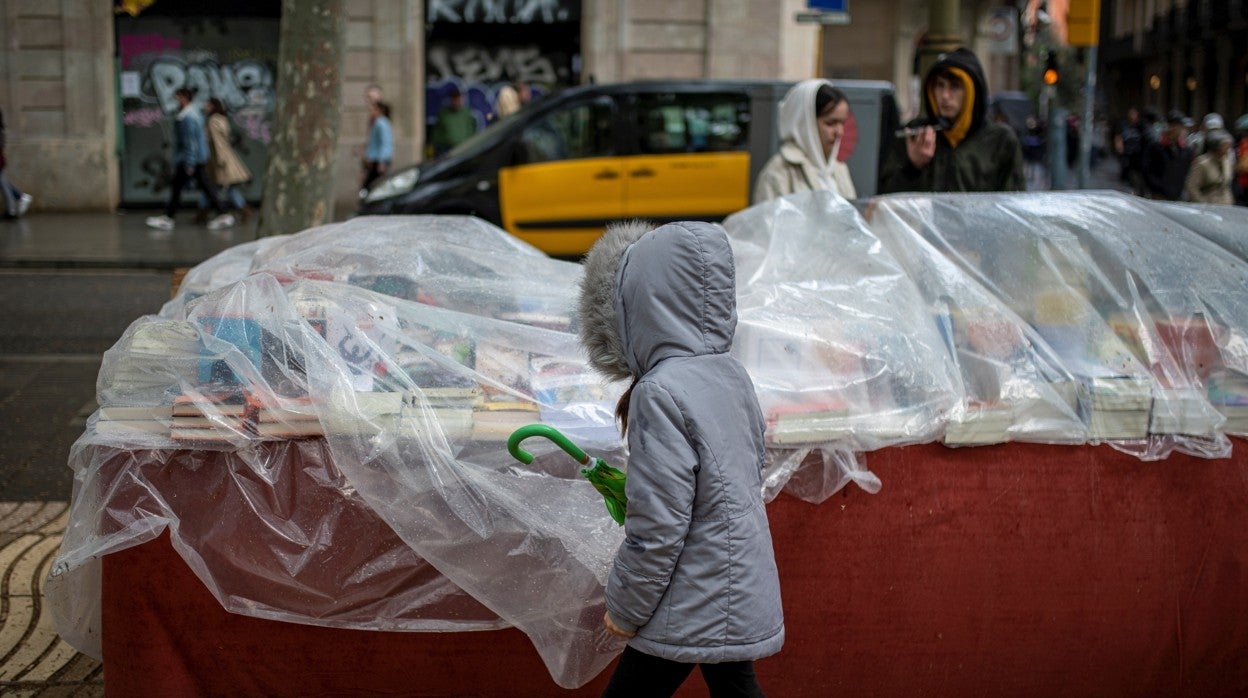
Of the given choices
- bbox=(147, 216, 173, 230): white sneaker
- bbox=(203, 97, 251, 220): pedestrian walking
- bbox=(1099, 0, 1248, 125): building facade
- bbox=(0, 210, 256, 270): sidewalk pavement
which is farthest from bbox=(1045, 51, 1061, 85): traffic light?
bbox=(1099, 0, 1248, 125): building facade

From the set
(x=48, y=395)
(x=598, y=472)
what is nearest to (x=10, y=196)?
(x=48, y=395)

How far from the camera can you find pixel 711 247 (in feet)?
8.32

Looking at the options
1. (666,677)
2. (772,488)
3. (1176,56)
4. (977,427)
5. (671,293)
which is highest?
(1176,56)

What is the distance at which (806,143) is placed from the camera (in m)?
5.70

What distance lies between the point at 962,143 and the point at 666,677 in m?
3.66

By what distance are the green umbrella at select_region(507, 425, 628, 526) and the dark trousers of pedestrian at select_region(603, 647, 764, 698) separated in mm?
297

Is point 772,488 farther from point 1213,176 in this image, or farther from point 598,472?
point 1213,176

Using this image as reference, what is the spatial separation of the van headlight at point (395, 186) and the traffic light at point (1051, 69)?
796 cm

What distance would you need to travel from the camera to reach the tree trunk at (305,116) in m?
8.41

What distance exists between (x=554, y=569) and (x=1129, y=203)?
2303 millimetres

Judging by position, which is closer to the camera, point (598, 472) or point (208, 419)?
point (598, 472)

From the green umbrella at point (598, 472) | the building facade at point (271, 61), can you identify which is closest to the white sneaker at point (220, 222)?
the building facade at point (271, 61)

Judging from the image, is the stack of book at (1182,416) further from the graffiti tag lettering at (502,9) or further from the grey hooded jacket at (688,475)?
the graffiti tag lettering at (502,9)

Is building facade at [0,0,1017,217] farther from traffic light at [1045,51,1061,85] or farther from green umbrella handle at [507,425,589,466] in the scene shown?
green umbrella handle at [507,425,589,466]
